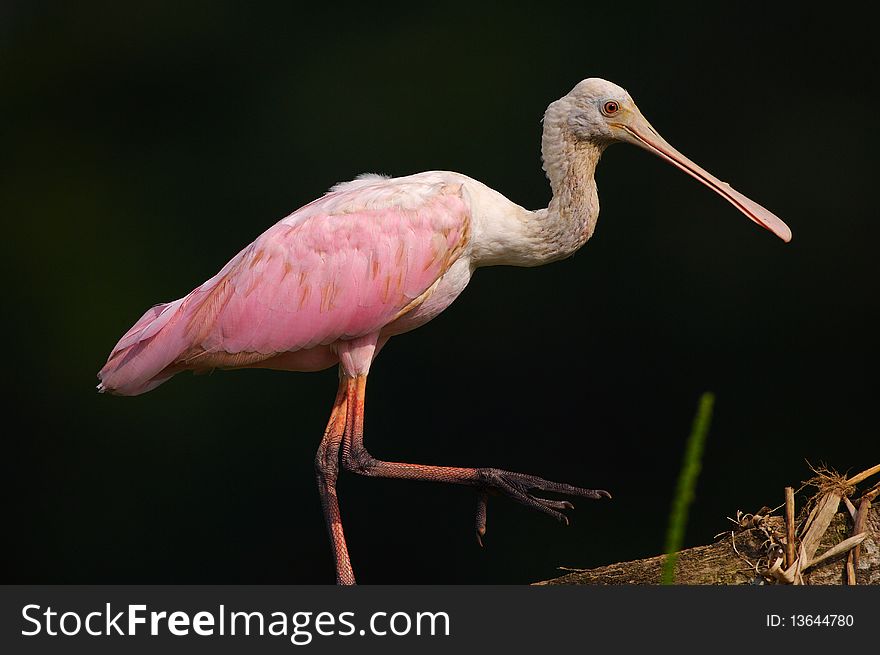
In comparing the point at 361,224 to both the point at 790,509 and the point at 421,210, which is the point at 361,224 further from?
the point at 790,509

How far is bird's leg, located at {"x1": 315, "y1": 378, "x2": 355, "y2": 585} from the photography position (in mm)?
2936

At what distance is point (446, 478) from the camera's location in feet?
9.45

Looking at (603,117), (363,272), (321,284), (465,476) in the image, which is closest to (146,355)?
(321,284)

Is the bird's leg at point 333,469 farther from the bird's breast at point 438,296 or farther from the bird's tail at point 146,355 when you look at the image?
the bird's tail at point 146,355

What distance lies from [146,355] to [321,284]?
50 cm

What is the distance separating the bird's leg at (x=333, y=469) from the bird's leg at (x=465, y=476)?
0.07ft

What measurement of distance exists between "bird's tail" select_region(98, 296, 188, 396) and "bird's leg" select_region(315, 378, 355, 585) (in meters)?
0.45

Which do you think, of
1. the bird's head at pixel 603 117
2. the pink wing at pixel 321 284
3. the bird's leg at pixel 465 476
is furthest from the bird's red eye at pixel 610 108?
the bird's leg at pixel 465 476

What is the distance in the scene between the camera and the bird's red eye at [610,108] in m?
2.98

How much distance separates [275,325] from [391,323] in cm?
31

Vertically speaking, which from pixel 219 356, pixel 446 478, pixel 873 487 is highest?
pixel 219 356

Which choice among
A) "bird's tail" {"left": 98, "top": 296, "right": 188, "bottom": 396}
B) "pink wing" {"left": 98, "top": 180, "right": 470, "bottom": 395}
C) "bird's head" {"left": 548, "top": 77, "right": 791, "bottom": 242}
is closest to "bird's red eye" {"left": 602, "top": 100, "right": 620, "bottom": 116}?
"bird's head" {"left": 548, "top": 77, "right": 791, "bottom": 242}

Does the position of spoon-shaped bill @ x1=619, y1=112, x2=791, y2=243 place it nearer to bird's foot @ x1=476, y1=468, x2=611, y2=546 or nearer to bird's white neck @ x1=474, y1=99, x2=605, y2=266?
bird's white neck @ x1=474, y1=99, x2=605, y2=266

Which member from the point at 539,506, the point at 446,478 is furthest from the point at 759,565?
the point at 446,478
